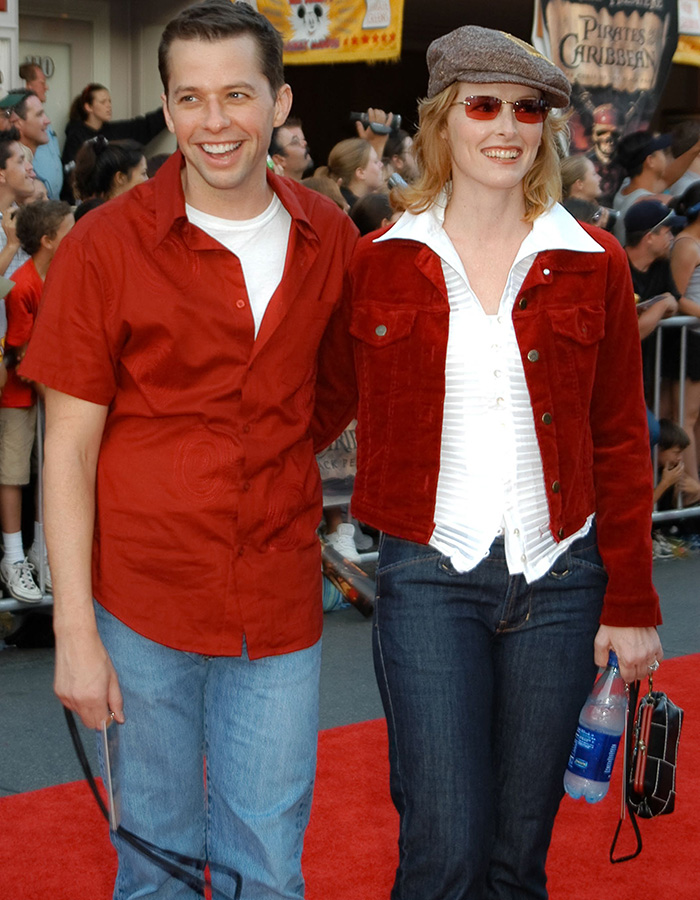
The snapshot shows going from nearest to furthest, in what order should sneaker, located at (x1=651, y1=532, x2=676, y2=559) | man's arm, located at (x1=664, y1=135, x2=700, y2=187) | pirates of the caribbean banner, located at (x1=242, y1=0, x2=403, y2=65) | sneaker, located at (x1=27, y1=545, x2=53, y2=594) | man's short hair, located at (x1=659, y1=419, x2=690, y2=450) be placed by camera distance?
sneaker, located at (x1=27, y1=545, x2=53, y2=594)
man's short hair, located at (x1=659, y1=419, x2=690, y2=450)
sneaker, located at (x1=651, y1=532, x2=676, y2=559)
pirates of the caribbean banner, located at (x1=242, y1=0, x2=403, y2=65)
man's arm, located at (x1=664, y1=135, x2=700, y2=187)

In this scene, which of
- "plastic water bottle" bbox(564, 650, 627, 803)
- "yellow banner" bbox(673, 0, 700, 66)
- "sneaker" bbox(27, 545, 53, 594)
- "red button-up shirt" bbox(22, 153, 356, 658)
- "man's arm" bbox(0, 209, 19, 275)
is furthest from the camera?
"yellow banner" bbox(673, 0, 700, 66)

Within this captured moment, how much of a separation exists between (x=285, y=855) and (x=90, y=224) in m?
1.30

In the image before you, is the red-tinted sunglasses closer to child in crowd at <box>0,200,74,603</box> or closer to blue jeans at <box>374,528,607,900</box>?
blue jeans at <box>374,528,607,900</box>

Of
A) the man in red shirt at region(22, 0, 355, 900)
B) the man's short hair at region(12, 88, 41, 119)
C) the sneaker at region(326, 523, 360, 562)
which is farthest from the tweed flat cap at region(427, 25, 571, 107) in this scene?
the man's short hair at region(12, 88, 41, 119)

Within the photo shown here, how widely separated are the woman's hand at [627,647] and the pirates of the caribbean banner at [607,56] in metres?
6.94

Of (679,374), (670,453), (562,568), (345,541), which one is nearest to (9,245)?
(345,541)

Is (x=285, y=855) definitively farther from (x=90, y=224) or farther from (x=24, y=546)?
(x=24, y=546)

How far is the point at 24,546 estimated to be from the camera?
19.3 feet

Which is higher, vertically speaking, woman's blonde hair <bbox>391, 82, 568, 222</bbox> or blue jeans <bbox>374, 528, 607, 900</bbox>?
woman's blonde hair <bbox>391, 82, 568, 222</bbox>

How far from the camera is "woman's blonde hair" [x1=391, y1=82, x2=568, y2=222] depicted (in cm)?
262

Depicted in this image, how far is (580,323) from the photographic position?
101 inches

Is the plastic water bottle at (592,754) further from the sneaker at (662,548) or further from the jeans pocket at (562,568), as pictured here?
the sneaker at (662,548)

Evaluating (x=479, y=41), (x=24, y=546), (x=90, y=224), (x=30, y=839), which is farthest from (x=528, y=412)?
(x=24, y=546)

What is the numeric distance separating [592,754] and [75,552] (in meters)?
1.17
